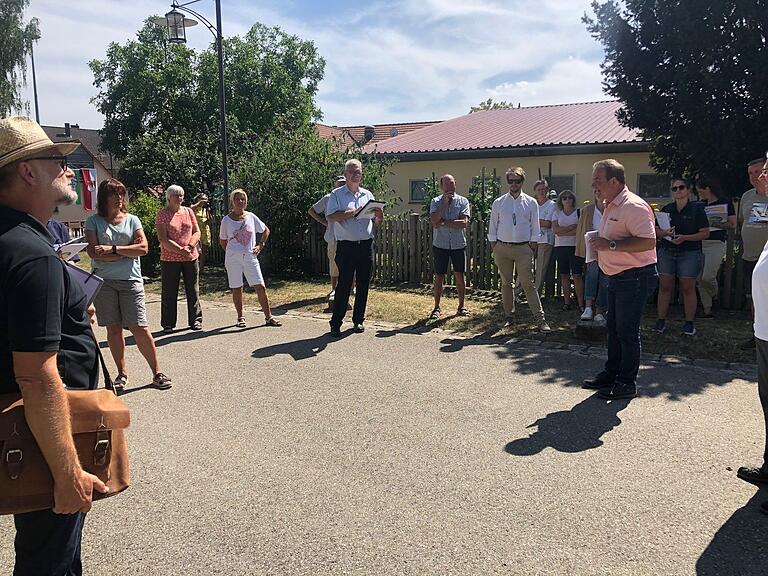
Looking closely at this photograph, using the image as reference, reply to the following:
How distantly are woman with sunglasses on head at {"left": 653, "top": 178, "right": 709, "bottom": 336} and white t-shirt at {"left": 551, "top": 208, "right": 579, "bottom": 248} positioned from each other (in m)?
1.36

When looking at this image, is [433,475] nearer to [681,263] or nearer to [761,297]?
[761,297]

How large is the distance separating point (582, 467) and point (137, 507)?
2.66 m

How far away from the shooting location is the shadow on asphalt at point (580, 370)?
17.3 feet

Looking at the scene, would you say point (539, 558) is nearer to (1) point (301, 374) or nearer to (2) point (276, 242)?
(1) point (301, 374)

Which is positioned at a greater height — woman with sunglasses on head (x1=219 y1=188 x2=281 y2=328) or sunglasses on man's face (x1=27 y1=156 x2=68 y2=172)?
sunglasses on man's face (x1=27 y1=156 x2=68 y2=172)

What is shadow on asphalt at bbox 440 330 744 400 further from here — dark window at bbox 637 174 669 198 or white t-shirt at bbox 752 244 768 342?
dark window at bbox 637 174 669 198

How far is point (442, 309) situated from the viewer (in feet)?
29.3

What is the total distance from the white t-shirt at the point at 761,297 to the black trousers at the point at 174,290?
268 inches

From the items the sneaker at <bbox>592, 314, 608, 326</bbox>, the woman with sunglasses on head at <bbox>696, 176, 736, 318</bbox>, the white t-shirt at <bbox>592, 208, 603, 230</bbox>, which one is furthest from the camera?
the woman with sunglasses on head at <bbox>696, 176, 736, 318</bbox>

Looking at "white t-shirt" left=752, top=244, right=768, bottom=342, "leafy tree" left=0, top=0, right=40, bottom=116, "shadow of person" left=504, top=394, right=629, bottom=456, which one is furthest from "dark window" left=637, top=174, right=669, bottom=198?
"leafy tree" left=0, top=0, right=40, bottom=116

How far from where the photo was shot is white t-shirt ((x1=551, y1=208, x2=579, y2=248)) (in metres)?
8.49

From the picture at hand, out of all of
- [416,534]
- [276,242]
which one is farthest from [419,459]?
[276,242]

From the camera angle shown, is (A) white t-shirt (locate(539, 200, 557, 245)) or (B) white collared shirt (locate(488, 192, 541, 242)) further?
(A) white t-shirt (locate(539, 200, 557, 245))

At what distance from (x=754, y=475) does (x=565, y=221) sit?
5.50 meters
